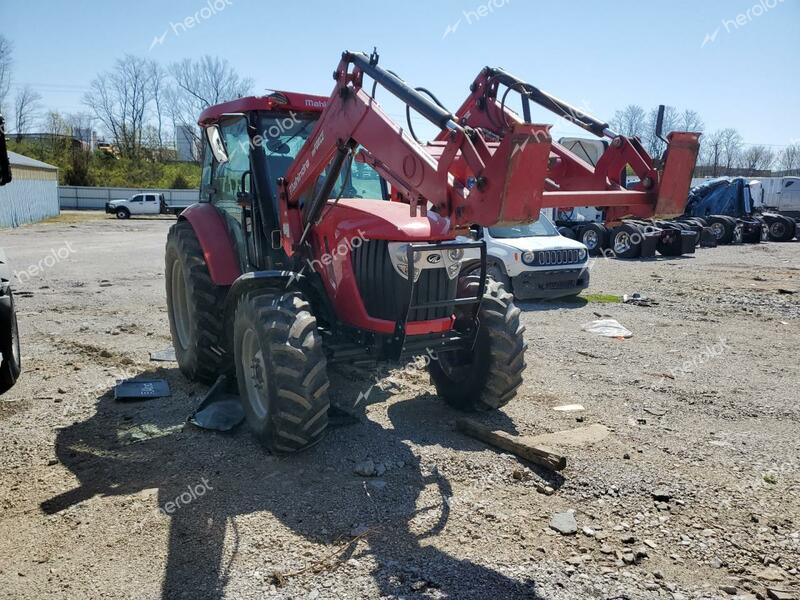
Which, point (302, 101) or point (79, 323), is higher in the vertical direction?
point (302, 101)

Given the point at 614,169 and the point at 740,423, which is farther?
the point at 740,423

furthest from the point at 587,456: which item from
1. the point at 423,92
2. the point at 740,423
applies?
the point at 423,92

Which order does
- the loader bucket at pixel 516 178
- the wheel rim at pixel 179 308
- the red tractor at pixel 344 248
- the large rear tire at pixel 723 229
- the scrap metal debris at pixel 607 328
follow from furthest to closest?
the large rear tire at pixel 723 229 < the scrap metal debris at pixel 607 328 < the wheel rim at pixel 179 308 < the red tractor at pixel 344 248 < the loader bucket at pixel 516 178

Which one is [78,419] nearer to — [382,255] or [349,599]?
[382,255]

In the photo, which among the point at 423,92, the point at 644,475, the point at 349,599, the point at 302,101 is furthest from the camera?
the point at 302,101

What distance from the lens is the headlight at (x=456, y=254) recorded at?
15.9 ft

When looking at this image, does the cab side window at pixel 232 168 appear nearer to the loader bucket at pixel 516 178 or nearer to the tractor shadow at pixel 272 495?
the tractor shadow at pixel 272 495

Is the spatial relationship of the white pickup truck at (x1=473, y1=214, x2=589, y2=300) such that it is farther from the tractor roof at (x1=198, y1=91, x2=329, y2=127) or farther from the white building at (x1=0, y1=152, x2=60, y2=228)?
the white building at (x1=0, y1=152, x2=60, y2=228)

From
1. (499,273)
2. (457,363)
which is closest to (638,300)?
(499,273)

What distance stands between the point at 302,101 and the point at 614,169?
8.51 ft

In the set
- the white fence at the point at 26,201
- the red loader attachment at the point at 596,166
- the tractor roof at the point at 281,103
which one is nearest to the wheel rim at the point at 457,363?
the red loader attachment at the point at 596,166

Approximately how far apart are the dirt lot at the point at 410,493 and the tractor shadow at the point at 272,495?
2cm

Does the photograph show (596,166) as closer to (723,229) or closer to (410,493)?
(410,493)

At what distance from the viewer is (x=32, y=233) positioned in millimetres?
26109
